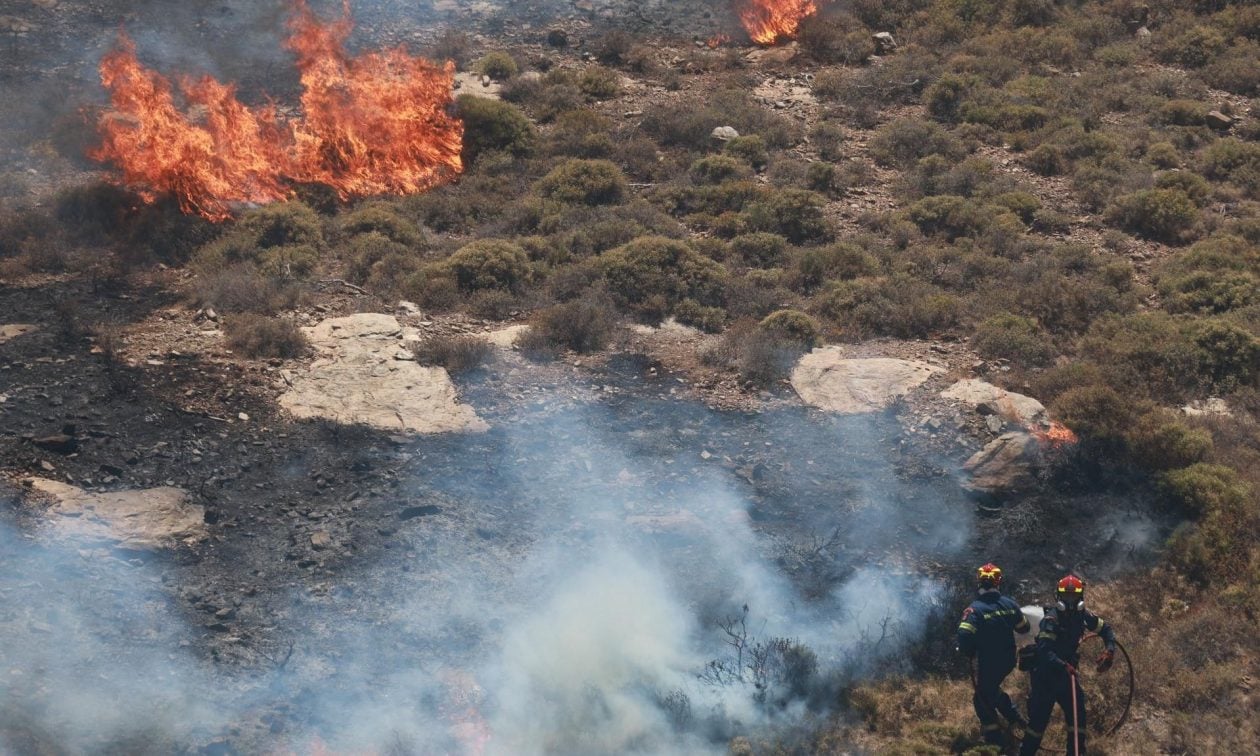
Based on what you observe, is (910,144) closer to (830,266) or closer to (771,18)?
(830,266)

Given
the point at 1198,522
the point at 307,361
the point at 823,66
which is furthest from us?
the point at 823,66

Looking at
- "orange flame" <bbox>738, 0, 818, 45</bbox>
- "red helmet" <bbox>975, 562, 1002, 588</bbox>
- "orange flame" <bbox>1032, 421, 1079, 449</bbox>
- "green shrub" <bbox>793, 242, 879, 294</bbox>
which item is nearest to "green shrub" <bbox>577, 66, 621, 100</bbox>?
"orange flame" <bbox>738, 0, 818, 45</bbox>

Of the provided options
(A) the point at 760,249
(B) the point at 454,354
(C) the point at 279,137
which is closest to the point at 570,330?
(B) the point at 454,354

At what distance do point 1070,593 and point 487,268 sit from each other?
10.3 meters

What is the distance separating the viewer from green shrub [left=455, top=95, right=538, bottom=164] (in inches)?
834

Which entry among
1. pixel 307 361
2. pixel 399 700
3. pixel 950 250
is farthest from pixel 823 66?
pixel 399 700

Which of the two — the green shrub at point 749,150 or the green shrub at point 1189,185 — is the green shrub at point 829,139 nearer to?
the green shrub at point 749,150

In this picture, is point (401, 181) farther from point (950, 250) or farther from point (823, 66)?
point (823, 66)

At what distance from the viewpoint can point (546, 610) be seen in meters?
10.5

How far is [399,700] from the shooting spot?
9391 millimetres

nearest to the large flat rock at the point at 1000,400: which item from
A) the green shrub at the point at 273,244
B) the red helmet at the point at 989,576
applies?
the red helmet at the point at 989,576

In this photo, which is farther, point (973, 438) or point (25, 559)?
point (973, 438)

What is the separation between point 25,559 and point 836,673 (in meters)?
7.94

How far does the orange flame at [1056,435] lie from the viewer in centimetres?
1270
